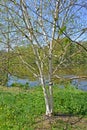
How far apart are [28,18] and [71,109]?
2.73m

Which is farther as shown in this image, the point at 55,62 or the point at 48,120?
the point at 55,62

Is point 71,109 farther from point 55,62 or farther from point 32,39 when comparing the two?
point 32,39

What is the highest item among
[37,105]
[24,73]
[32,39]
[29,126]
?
[32,39]

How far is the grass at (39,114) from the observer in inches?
245

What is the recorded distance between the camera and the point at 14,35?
7039 millimetres

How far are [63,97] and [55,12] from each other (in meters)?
3.56

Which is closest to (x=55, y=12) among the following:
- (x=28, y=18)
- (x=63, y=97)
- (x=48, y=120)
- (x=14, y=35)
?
(x=28, y=18)

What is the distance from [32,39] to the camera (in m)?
6.57

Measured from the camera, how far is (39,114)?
723 centimetres

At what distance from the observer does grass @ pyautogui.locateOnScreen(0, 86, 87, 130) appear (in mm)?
6223

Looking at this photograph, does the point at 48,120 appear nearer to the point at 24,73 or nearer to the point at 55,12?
the point at 24,73

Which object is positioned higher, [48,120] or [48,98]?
[48,98]

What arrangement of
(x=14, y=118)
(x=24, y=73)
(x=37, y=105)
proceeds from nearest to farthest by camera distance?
(x=14, y=118)
(x=24, y=73)
(x=37, y=105)

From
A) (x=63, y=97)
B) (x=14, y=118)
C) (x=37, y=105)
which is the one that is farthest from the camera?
(x=63, y=97)
